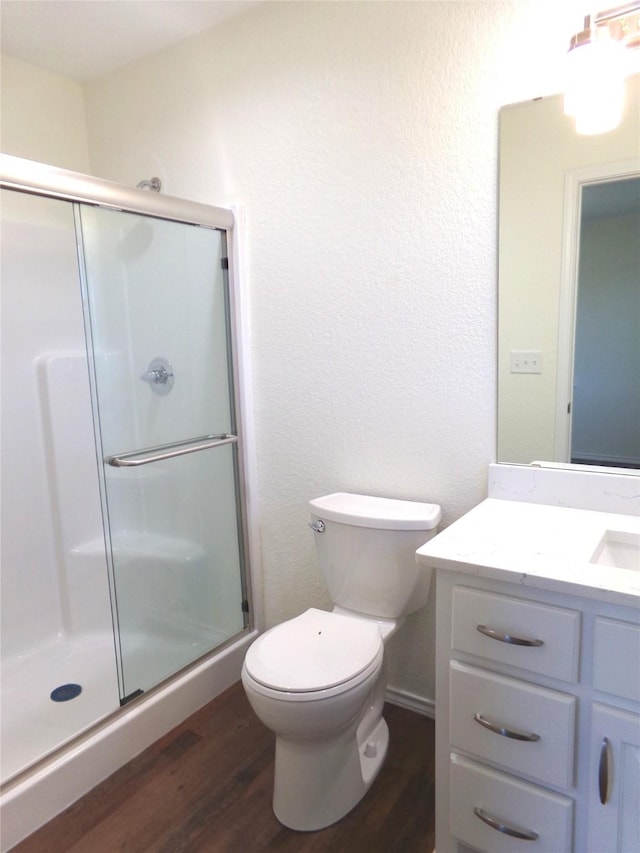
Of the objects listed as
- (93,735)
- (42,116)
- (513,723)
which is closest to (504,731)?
(513,723)

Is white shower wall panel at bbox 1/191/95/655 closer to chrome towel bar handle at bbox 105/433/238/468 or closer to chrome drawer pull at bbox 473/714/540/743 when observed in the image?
chrome towel bar handle at bbox 105/433/238/468

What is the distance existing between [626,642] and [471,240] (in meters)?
1.12

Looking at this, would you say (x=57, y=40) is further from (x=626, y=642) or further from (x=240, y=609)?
(x=626, y=642)

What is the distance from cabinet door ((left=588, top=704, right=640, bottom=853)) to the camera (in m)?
1.02

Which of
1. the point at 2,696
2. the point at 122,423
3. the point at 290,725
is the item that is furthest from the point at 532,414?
the point at 2,696

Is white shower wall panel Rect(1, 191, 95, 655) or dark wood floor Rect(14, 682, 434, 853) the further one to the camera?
white shower wall panel Rect(1, 191, 95, 655)

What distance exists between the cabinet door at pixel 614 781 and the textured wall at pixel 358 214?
2.51 ft

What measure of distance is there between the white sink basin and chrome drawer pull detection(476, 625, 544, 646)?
331mm

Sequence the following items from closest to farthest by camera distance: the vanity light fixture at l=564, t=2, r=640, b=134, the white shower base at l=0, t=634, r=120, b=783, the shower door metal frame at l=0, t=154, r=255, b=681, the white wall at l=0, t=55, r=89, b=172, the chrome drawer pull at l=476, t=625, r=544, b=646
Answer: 1. the chrome drawer pull at l=476, t=625, r=544, b=646
2. the vanity light fixture at l=564, t=2, r=640, b=134
3. the shower door metal frame at l=0, t=154, r=255, b=681
4. the white shower base at l=0, t=634, r=120, b=783
5. the white wall at l=0, t=55, r=89, b=172

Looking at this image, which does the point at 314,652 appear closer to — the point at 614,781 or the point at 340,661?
the point at 340,661

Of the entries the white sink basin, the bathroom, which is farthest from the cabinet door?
the bathroom

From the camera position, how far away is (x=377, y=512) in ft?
5.62

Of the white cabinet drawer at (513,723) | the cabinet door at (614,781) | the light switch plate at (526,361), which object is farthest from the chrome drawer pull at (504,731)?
the light switch plate at (526,361)

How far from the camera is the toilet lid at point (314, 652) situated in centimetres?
138
